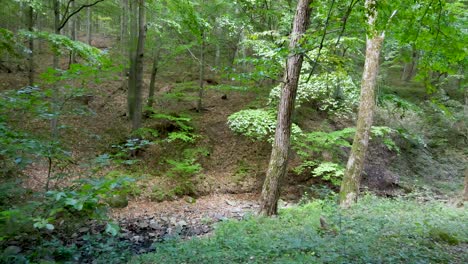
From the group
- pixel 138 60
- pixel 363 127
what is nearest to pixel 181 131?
pixel 138 60

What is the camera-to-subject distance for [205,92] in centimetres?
1703

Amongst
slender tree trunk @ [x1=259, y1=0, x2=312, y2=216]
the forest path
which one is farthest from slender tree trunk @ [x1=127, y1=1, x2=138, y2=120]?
slender tree trunk @ [x1=259, y1=0, x2=312, y2=216]

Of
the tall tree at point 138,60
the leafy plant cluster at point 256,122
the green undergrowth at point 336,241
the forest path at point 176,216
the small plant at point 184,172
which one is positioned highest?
the tall tree at point 138,60

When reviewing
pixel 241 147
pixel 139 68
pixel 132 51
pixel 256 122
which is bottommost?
pixel 241 147

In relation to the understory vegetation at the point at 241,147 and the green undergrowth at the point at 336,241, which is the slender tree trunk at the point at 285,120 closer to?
the understory vegetation at the point at 241,147

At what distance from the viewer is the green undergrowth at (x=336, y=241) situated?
3850 millimetres

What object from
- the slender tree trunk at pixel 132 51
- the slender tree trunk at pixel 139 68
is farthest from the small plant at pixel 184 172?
the slender tree trunk at pixel 132 51

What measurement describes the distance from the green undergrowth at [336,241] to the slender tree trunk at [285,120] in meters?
0.48

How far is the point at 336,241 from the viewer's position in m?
4.39

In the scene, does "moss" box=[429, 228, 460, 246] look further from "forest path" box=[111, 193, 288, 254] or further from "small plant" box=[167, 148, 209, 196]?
"small plant" box=[167, 148, 209, 196]

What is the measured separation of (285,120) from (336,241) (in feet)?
9.04

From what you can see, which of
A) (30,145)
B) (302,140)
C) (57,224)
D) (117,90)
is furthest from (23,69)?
(30,145)

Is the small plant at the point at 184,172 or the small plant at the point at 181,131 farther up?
the small plant at the point at 181,131

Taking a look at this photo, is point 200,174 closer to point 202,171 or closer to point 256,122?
point 202,171
